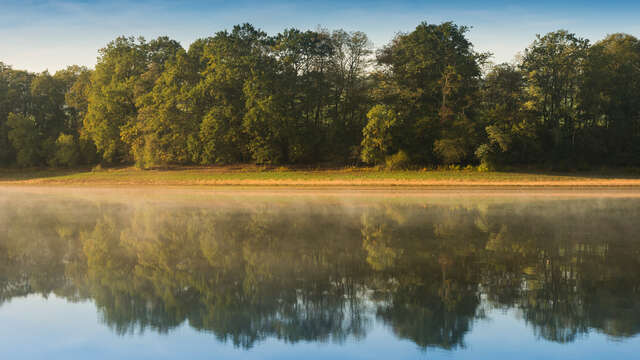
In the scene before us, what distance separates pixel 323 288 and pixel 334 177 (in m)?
30.6

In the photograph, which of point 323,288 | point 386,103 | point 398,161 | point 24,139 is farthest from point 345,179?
point 24,139

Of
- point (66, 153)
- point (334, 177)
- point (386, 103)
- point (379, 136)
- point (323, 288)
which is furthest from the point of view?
point (66, 153)

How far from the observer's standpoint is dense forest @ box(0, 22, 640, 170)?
142ft

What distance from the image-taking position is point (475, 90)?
45344mm

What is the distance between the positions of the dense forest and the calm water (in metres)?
25.6

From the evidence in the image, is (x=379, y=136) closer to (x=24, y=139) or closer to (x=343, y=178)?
(x=343, y=178)

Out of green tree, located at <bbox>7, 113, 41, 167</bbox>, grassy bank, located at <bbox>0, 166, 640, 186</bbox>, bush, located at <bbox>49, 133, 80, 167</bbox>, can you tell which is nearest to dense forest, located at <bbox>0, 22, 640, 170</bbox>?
grassy bank, located at <bbox>0, 166, 640, 186</bbox>

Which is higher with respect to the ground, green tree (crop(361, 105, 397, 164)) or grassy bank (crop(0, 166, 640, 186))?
green tree (crop(361, 105, 397, 164))

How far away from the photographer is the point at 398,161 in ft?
136

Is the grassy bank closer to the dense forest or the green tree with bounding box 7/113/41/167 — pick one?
the dense forest

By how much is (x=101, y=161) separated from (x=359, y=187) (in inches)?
1344

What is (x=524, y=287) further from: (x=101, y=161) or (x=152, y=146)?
(x=101, y=161)

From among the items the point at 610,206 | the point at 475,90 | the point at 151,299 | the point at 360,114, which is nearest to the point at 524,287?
the point at 151,299

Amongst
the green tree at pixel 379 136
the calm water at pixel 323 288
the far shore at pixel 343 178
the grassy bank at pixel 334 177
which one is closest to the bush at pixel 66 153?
the grassy bank at pixel 334 177
